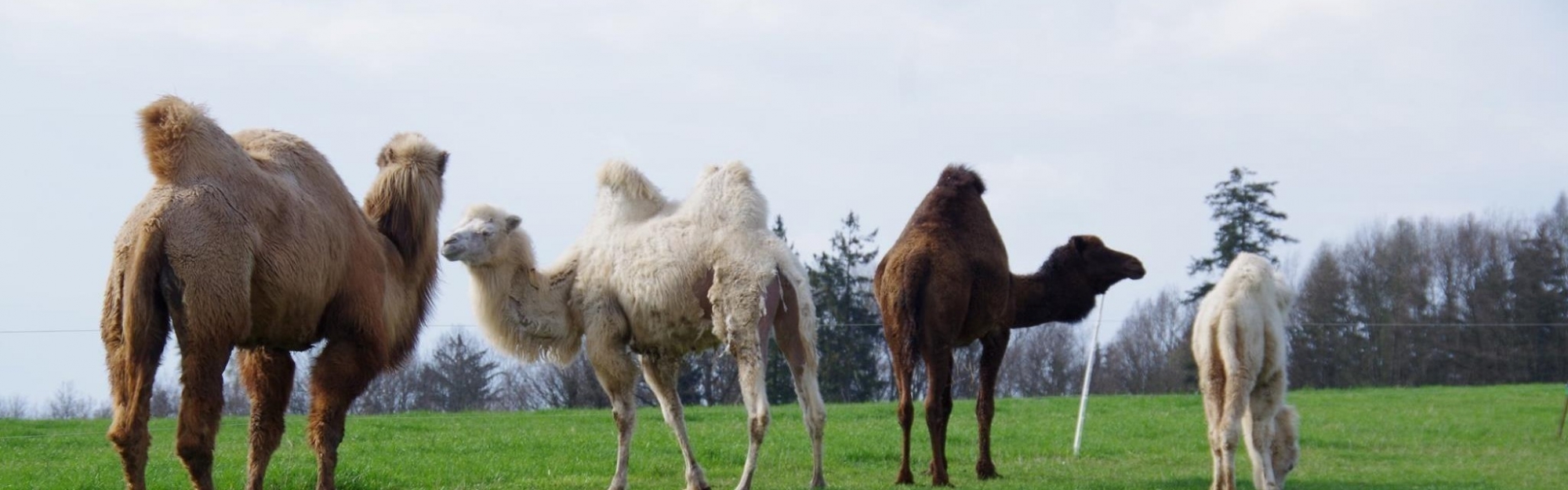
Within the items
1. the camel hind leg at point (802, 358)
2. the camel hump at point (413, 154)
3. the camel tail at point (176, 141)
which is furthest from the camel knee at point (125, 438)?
the camel hind leg at point (802, 358)

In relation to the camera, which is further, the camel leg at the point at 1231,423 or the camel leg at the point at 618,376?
the camel leg at the point at 618,376

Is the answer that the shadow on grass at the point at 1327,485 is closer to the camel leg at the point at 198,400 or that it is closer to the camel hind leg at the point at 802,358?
the camel hind leg at the point at 802,358

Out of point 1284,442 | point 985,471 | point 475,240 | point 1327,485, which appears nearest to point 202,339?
point 475,240

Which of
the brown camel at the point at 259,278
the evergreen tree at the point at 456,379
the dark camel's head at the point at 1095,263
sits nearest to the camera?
the brown camel at the point at 259,278

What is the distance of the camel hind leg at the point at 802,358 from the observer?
10.1 meters

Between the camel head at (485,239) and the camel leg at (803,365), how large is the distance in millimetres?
1939

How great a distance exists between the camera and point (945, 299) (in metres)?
10.8

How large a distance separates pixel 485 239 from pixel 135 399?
419 centimetres

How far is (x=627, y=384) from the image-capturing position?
32.4 ft

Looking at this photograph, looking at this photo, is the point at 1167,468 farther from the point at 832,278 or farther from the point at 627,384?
the point at 832,278

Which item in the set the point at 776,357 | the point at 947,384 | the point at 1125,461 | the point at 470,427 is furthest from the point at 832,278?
the point at 947,384

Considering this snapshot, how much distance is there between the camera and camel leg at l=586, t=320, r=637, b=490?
980 cm

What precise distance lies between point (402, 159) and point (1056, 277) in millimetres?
6776

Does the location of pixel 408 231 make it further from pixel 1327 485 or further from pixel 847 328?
pixel 847 328
